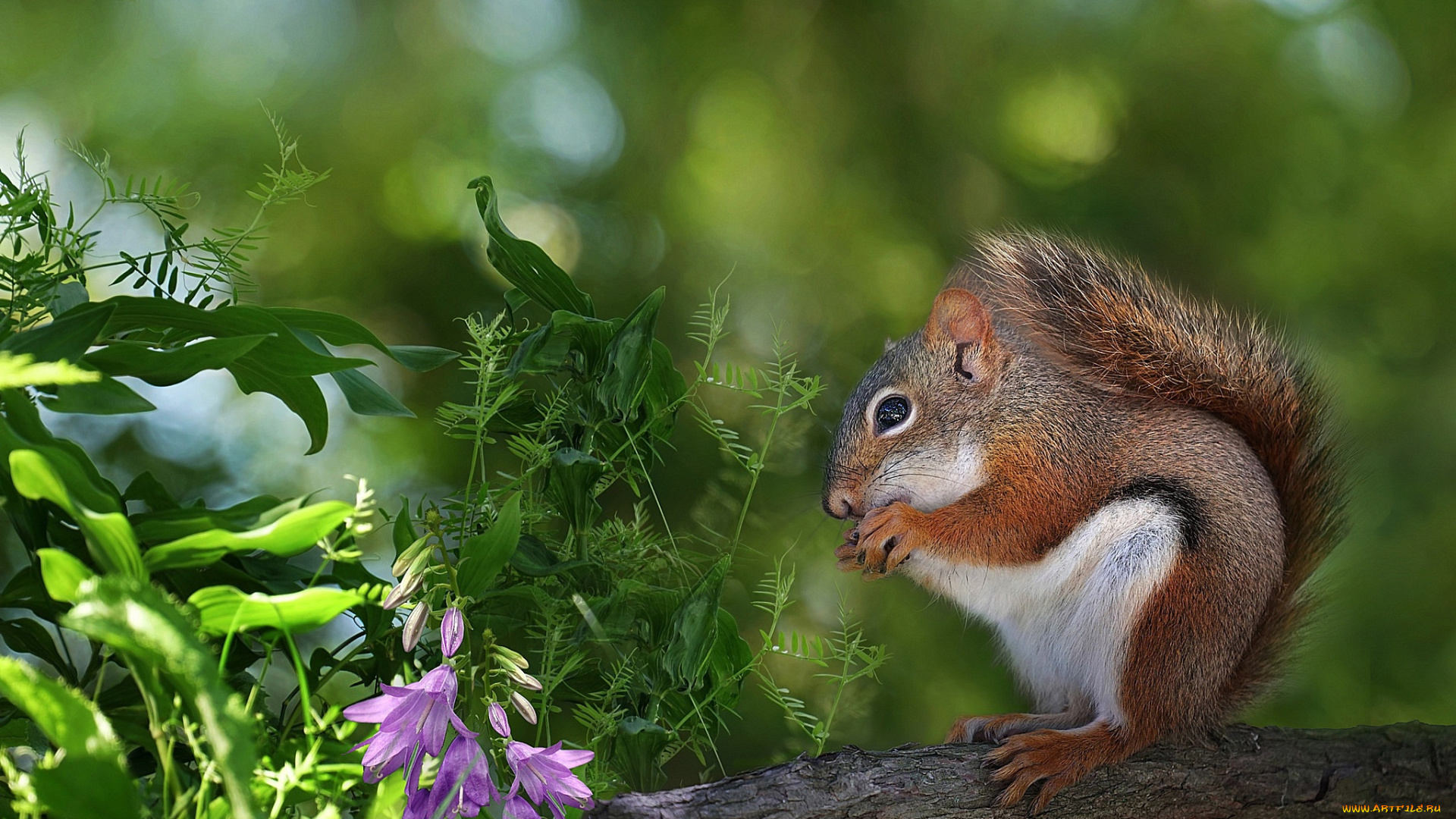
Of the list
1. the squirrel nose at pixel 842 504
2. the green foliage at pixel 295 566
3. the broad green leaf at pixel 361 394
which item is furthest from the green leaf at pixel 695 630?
the squirrel nose at pixel 842 504

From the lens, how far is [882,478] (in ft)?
3.42

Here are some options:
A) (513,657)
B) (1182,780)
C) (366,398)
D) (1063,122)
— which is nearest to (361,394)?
(366,398)

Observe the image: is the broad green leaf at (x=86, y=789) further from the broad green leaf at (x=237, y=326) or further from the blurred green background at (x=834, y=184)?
the blurred green background at (x=834, y=184)

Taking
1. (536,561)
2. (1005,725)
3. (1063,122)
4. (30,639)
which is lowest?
(1005,725)

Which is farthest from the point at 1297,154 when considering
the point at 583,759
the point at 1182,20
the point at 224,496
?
the point at 224,496

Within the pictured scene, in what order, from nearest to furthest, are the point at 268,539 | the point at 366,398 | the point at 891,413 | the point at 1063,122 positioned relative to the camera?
the point at 268,539
the point at 366,398
the point at 891,413
the point at 1063,122

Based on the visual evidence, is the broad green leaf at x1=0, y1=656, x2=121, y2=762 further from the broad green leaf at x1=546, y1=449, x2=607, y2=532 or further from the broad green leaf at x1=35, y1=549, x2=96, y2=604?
the broad green leaf at x1=546, y1=449, x2=607, y2=532

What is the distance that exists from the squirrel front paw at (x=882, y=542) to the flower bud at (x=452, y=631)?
493 millimetres

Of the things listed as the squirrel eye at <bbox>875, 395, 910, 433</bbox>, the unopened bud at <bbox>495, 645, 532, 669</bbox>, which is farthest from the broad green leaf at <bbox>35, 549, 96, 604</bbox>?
the squirrel eye at <bbox>875, 395, 910, 433</bbox>

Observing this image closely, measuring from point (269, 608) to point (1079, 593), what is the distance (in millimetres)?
722

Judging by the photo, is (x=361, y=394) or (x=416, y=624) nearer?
(x=416, y=624)

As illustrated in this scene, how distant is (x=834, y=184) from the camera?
1632 millimetres

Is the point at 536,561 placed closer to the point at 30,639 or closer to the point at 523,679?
the point at 523,679

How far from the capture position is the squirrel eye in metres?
1.07
